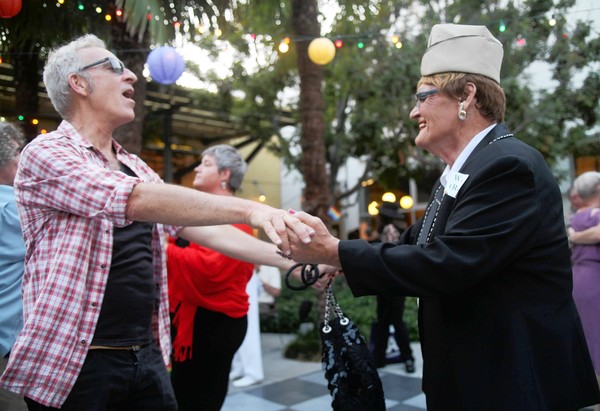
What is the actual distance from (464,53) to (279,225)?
92cm

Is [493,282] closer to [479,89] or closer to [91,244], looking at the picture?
[479,89]

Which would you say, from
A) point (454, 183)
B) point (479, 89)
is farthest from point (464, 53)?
point (454, 183)

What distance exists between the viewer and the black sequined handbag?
6.55 ft

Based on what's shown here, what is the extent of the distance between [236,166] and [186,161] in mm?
16933

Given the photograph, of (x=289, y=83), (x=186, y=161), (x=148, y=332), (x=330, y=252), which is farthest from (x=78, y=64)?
(x=186, y=161)

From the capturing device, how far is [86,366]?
5.81 ft

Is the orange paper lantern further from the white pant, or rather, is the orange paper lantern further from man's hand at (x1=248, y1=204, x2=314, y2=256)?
man's hand at (x1=248, y1=204, x2=314, y2=256)

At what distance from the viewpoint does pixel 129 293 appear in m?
1.92

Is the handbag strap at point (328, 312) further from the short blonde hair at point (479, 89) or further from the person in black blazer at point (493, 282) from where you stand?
the short blonde hair at point (479, 89)

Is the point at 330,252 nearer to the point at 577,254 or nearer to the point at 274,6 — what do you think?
the point at 577,254

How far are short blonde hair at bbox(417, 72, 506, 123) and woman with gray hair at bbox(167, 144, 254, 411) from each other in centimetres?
174

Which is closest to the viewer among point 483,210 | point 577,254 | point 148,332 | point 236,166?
point 483,210

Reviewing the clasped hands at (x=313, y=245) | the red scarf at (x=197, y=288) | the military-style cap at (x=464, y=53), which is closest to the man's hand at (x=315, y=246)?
the clasped hands at (x=313, y=245)

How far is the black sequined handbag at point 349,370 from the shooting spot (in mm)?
1996
